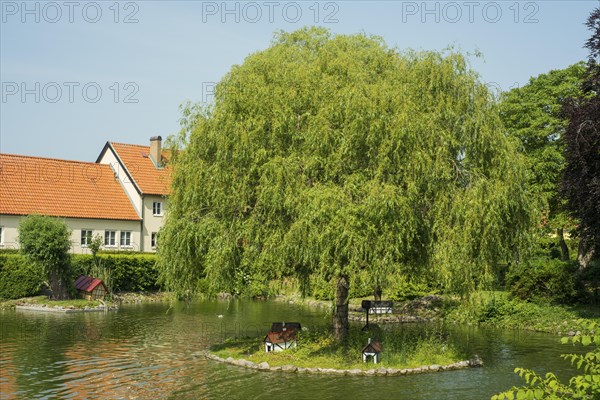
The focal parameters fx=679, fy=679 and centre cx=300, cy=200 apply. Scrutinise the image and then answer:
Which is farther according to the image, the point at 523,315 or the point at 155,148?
the point at 155,148

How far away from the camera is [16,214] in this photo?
4866 centimetres

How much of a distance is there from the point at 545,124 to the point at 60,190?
3711cm

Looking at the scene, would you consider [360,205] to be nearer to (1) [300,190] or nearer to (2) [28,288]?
(1) [300,190]

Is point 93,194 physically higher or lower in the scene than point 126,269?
higher

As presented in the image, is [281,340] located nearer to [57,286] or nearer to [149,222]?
[57,286]

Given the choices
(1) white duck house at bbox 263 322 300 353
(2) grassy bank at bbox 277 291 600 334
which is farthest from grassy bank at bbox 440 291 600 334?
(1) white duck house at bbox 263 322 300 353

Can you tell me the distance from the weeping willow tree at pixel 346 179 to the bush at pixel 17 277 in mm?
23185

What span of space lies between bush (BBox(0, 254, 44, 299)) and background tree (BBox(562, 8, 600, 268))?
105 feet

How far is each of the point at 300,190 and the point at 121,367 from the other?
28.1 feet

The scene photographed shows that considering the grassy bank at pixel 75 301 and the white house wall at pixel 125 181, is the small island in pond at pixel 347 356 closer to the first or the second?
the grassy bank at pixel 75 301

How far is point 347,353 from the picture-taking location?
2272 cm

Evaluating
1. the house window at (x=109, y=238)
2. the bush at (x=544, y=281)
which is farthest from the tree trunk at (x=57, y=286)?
the bush at (x=544, y=281)

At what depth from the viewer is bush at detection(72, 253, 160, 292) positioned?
46.5 meters

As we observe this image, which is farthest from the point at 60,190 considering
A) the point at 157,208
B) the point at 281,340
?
the point at 281,340
